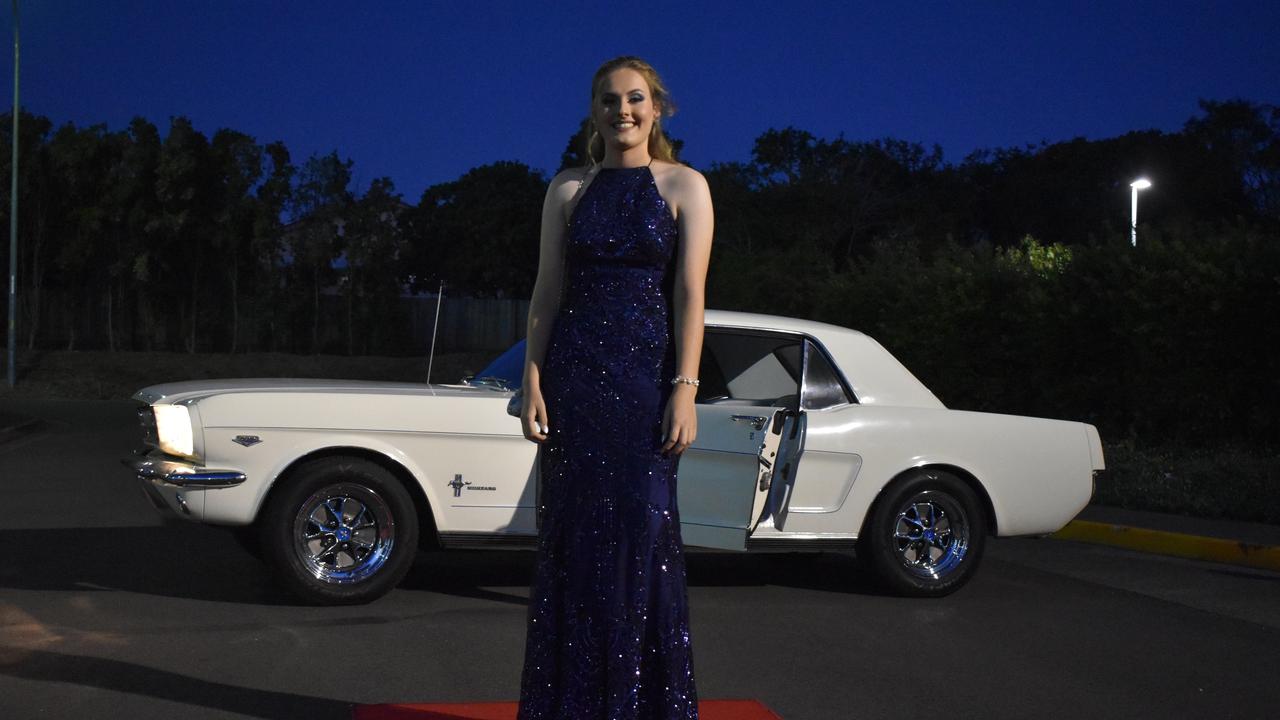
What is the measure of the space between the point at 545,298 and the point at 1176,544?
6.83 metres

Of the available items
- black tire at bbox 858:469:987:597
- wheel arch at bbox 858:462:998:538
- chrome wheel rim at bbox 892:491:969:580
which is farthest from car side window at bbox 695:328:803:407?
chrome wheel rim at bbox 892:491:969:580

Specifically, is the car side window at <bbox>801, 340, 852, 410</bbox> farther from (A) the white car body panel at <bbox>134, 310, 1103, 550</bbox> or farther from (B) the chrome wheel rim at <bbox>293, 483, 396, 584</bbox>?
(B) the chrome wheel rim at <bbox>293, 483, 396, 584</bbox>

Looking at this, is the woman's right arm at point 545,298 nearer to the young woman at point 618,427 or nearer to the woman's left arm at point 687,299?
the young woman at point 618,427

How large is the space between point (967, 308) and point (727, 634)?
9.57 m

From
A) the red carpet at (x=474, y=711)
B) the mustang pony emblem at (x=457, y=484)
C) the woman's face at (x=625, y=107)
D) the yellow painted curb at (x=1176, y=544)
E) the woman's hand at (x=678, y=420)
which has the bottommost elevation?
the red carpet at (x=474, y=711)

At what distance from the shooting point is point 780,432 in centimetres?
634

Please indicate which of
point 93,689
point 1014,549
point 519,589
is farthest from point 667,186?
point 1014,549

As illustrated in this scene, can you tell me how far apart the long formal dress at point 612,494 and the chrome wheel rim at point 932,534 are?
3.52 m

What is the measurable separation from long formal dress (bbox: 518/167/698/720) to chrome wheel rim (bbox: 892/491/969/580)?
3518mm

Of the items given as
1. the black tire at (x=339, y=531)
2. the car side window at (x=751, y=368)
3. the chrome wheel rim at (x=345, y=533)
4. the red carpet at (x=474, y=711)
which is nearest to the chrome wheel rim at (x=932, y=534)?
the car side window at (x=751, y=368)

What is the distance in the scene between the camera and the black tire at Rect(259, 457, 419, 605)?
611 cm

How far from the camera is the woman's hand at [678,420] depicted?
358cm

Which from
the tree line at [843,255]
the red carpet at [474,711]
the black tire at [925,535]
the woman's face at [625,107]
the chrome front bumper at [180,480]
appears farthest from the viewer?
the tree line at [843,255]

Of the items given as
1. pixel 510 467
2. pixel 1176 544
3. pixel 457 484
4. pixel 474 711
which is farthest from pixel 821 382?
pixel 1176 544
